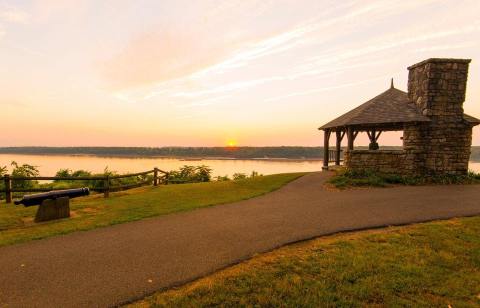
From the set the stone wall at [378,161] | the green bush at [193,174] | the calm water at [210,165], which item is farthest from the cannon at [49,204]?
the calm water at [210,165]

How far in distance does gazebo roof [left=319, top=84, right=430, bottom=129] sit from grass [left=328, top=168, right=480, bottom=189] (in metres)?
3.18

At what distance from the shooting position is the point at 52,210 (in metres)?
8.12

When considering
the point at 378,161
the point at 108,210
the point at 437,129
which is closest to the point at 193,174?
the point at 108,210

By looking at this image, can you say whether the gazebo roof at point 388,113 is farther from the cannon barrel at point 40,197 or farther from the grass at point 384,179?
the cannon barrel at point 40,197

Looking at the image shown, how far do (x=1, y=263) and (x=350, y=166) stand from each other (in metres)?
15.5

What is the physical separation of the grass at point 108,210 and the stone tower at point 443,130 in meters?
8.59

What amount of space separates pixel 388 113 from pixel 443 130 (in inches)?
116

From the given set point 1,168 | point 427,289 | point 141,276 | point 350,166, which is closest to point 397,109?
point 350,166

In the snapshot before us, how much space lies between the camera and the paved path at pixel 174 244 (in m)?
4.08

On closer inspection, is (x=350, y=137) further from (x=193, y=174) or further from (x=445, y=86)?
(x=193, y=174)

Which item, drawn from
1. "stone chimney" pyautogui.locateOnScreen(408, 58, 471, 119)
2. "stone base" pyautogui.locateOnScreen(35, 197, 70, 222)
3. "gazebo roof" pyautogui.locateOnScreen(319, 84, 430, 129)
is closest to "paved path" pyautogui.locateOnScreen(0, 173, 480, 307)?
"stone base" pyautogui.locateOnScreen(35, 197, 70, 222)

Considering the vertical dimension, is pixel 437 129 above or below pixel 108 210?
above

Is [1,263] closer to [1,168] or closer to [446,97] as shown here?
[1,168]

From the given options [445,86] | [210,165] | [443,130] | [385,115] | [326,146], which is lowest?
[210,165]
